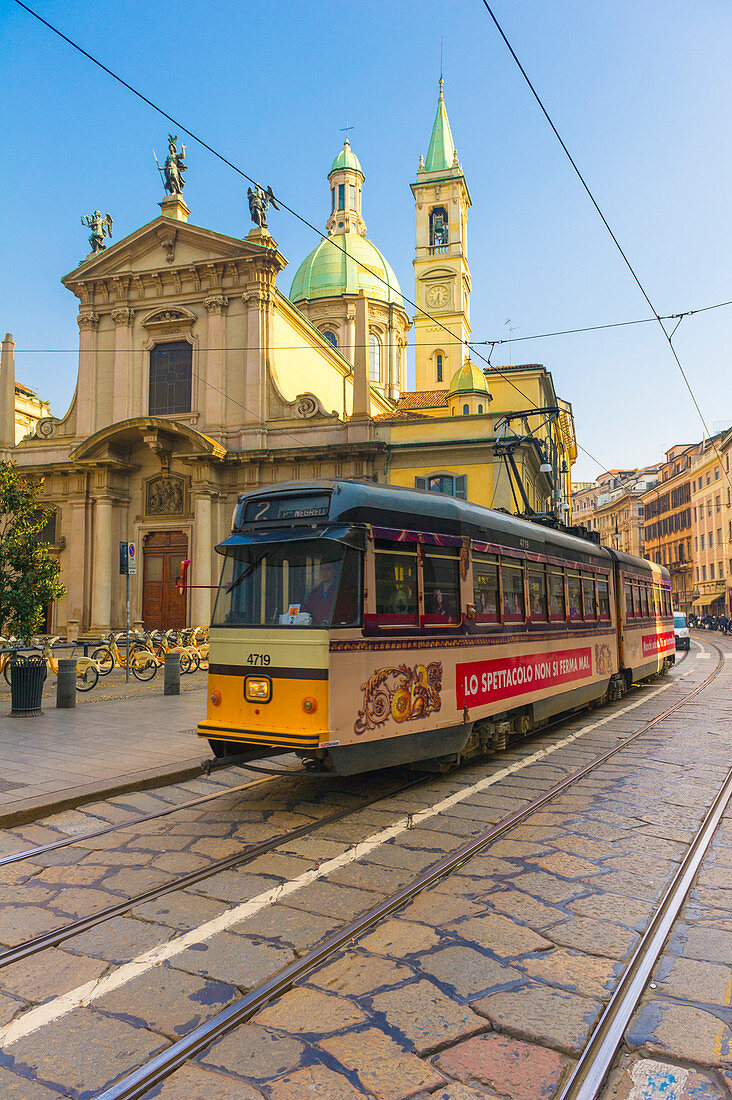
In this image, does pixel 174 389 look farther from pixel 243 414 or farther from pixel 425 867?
pixel 425 867

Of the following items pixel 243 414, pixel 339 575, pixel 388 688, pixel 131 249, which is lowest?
pixel 388 688


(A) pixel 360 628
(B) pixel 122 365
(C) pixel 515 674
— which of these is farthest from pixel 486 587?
(B) pixel 122 365

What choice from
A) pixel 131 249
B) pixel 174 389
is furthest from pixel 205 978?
pixel 131 249

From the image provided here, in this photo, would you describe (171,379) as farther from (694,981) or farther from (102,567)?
(694,981)

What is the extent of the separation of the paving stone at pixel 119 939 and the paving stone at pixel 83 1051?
0.59m

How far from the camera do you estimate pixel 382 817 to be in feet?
19.8

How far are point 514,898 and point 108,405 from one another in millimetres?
27839

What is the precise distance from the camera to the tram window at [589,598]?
1131cm

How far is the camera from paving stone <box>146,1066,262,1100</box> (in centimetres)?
262

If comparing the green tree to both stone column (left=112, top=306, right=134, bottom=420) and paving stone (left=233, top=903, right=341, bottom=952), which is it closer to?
paving stone (left=233, top=903, right=341, bottom=952)

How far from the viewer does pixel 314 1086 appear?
2.67 meters

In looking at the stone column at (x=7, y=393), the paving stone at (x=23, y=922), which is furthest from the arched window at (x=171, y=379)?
the paving stone at (x=23, y=922)

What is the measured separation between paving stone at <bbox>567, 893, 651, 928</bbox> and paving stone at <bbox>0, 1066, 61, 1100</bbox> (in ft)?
9.10

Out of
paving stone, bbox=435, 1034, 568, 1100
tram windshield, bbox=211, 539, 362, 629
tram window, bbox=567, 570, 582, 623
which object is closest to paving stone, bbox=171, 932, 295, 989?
paving stone, bbox=435, 1034, 568, 1100
